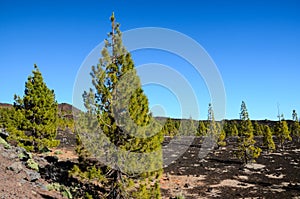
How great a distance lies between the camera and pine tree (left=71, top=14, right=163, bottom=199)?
1398cm

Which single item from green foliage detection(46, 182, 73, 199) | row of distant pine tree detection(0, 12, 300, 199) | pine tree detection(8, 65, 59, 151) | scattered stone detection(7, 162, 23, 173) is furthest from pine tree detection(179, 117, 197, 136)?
row of distant pine tree detection(0, 12, 300, 199)

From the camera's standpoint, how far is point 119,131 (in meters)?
14.2

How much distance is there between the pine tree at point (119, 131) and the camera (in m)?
14.0

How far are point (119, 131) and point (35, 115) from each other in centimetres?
1577

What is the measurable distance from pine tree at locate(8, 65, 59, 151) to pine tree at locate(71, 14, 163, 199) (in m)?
14.1

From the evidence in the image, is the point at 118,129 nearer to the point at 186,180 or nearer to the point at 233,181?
the point at 186,180

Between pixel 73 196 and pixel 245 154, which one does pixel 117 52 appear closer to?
pixel 73 196

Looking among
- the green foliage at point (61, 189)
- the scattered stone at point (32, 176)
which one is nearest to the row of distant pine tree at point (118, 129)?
the green foliage at point (61, 189)

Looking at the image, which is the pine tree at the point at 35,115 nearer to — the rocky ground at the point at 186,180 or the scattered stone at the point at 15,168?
the rocky ground at the point at 186,180

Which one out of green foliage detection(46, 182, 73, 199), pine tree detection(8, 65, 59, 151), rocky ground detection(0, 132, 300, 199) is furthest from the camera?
pine tree detection(8, 65, 59, 151)

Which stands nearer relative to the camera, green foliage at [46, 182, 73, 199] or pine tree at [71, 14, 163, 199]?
pine tree at [71, 14, 163, 199]

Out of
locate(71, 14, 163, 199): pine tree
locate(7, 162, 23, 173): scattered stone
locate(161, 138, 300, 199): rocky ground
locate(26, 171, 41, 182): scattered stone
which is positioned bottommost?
locate(161, 138, 300, 199): rocky ground

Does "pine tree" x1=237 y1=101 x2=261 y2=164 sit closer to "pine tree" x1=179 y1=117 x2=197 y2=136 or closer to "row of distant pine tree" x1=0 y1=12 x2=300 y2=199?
"row of distant pine tree" x1=0 y1=12 x2=300 y2=199

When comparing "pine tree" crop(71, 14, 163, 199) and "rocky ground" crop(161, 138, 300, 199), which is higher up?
"pine tree" crop(71, 14, 163, 199)
